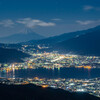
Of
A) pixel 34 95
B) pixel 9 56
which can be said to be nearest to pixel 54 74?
pixel 9 56

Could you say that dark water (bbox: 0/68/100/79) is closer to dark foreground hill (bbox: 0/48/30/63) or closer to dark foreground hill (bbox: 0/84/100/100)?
dark foreground hill (bbox: 0/48/30/63)

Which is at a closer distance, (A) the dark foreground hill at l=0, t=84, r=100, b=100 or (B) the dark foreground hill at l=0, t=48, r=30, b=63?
(A) the dark foreground hill at l=0, t=84, r=100, b=100

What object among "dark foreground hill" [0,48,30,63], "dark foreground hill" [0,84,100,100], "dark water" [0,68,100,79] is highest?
"dark foreground hill" [0,48,30,63]

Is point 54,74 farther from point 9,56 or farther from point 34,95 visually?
point 34,95

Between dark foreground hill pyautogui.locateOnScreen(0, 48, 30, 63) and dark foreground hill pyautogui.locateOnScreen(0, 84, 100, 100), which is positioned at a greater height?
dark foreground hill pyautogui.locateOnScreen(0, 48, 30, 63)

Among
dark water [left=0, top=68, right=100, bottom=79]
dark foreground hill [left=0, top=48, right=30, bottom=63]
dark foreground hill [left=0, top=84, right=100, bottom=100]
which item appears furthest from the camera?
dark foreground hill [left=0, top=48, right=30, bottom=63]

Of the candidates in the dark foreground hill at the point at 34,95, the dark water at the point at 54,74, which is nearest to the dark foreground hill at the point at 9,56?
the dark water at the point at 54,74

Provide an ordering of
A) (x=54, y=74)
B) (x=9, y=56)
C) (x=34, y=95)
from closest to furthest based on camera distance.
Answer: (x=34, y=95), (x=54, y=74), (x=9, y=56)

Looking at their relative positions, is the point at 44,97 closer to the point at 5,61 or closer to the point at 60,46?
the point at 5,61

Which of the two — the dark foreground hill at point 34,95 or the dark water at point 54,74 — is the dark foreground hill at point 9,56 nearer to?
the dark water at point 54,74

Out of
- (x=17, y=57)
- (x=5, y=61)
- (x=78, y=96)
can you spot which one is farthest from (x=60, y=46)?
(x=78, y=96)

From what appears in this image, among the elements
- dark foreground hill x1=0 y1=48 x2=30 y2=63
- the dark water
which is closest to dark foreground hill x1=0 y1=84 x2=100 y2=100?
the dark water
